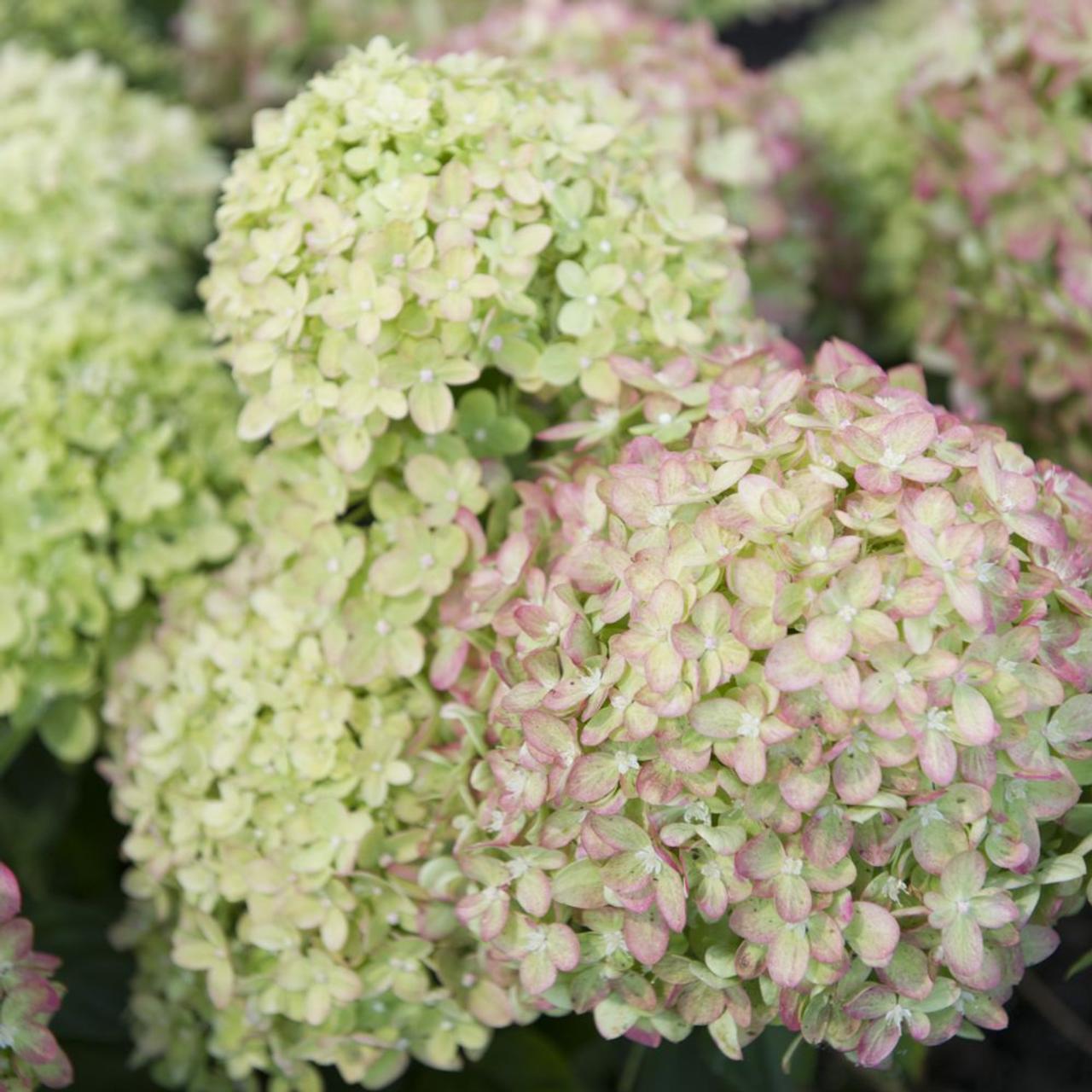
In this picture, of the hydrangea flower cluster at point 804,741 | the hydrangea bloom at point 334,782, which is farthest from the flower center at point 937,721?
the hydrangea bloom at point 334,782

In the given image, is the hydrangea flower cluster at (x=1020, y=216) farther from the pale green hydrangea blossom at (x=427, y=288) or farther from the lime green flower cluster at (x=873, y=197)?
the pale green hydrangea blossom at (x=427, y=288)

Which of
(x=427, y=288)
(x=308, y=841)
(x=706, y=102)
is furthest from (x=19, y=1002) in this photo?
(x=706, y=102)

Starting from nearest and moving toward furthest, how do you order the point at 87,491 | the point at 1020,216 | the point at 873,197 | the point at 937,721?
the point at 937,721, the point at 87,491, the point at 1020,216, the point at 873,197

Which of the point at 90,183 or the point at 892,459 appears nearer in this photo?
the point at 892,459

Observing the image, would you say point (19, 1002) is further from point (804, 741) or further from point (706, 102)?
point (706, 102)

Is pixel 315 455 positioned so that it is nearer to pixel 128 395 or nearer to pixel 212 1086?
pixel 128 395

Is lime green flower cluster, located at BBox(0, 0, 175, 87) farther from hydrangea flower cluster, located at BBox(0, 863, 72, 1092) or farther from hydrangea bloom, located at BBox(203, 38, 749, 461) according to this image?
hydrangea flower cluster, located at BBox(0, 863, 72, 1092)

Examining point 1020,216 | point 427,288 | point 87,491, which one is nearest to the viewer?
point 427,288

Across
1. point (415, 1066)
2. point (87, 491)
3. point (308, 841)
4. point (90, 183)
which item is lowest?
point (415, 1066)
